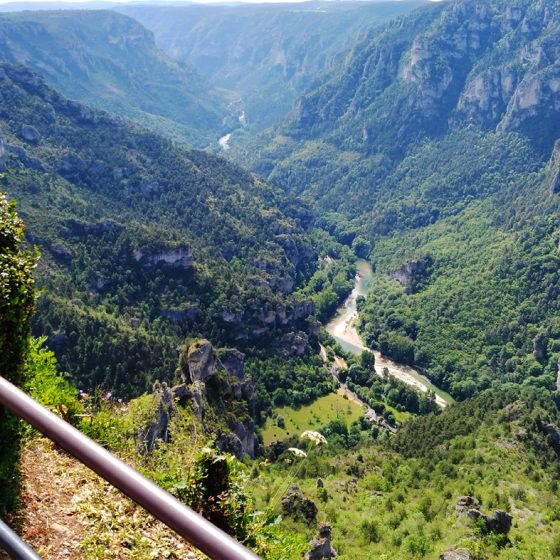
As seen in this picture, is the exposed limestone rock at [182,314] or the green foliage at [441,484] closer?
the green foliage at [441,484]

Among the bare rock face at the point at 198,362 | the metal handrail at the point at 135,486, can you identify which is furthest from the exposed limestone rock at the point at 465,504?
the metal handrail at the point at 135,486

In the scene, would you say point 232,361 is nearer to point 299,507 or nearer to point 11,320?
point 299,507

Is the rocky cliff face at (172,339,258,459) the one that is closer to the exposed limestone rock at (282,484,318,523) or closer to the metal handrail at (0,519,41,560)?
the exposed limestone rock at (282,484,318,523)

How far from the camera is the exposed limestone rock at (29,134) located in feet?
561

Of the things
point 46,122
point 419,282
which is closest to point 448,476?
point 419,282

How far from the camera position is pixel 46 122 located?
185 m

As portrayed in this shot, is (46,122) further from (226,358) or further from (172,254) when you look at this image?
(226,358)

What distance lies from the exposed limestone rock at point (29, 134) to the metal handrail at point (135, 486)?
615 ft

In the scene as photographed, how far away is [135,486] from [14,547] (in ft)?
3.04

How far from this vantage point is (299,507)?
4738 cm

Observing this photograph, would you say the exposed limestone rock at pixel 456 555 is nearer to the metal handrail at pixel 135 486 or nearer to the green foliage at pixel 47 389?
the green foliage at pixel 47 389

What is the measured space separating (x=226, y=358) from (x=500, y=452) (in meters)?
45.1

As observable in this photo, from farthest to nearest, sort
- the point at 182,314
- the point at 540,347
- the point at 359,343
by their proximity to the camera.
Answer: the point at 359,343 < the point at 540,347 < the point at 182,314

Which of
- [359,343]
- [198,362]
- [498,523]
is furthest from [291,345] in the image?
[498,523]
